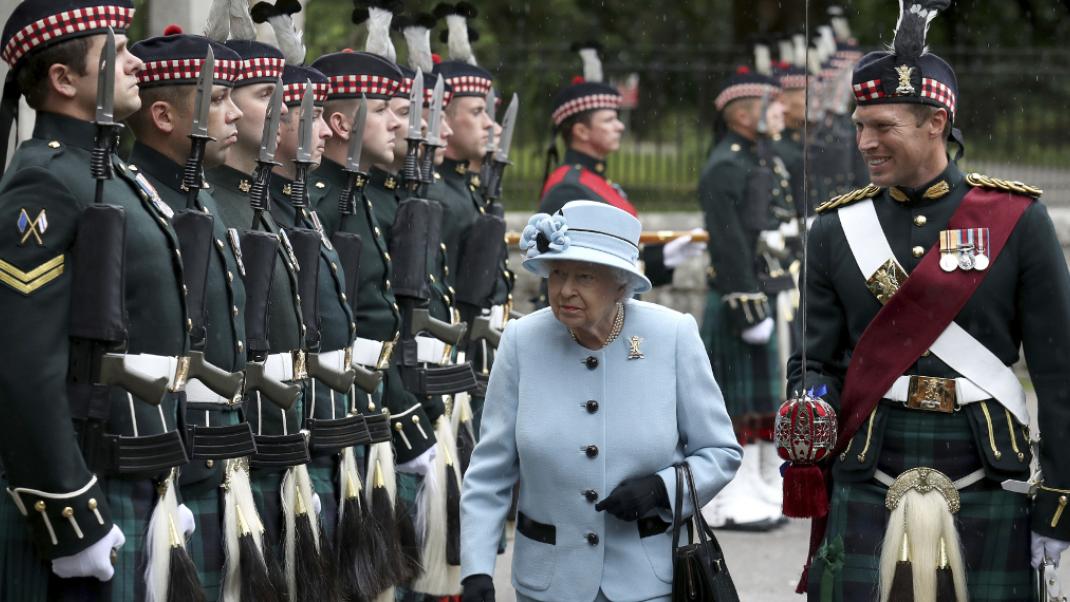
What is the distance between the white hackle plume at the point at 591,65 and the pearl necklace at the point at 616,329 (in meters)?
5.97

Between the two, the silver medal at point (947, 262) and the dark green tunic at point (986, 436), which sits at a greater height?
the silver medal at point (947, 262)

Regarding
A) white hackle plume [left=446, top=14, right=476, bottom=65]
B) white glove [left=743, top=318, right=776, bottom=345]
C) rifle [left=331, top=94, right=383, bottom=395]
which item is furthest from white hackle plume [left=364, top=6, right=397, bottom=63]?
white glove [left=743, top=318, right=776, bottom=345]

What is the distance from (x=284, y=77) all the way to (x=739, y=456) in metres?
2.46

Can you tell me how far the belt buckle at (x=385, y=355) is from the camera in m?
6.87

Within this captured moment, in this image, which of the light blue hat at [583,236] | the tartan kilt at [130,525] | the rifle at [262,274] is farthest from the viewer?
the rifle at [262,274]

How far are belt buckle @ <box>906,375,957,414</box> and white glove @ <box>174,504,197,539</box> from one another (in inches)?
76.7

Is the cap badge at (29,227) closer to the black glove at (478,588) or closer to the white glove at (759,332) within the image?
the black glove at (478,588)

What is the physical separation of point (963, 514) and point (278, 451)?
2.02 meters

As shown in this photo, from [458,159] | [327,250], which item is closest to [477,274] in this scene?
[458,159]

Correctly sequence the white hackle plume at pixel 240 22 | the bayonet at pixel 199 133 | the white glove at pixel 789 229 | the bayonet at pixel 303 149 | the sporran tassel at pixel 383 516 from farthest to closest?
the white glove at pixel 789 229 < the sporran tassel at pixel 383 516 < the white hackle plume at pixel 240 22 < the bayonet at pixel 303 149 < the bayonet at pixel 199 133

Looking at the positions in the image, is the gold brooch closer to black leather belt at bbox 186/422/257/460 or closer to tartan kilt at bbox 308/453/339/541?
black leather belt at bbox 186/422/257/460

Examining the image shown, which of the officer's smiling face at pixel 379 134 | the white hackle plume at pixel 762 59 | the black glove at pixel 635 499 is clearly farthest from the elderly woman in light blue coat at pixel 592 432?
the white hackle plume at pixel 762 59

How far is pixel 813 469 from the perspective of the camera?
5355mm

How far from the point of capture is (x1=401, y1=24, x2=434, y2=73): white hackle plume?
823 centimetres
